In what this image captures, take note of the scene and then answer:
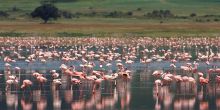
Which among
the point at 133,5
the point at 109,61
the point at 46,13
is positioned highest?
the point at 46,13

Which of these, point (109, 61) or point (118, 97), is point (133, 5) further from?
point (118, 97)

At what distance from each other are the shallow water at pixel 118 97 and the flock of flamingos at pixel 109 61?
0.30 metres

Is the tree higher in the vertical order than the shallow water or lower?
higher

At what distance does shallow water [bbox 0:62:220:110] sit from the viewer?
24406 mm

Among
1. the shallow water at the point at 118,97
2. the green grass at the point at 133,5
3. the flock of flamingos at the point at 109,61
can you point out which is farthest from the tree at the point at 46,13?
the shallow water at the point at 118,97

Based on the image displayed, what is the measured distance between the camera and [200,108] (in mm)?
23969

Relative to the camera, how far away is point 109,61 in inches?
1516

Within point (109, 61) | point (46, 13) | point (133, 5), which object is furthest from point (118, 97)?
point (133, 5)

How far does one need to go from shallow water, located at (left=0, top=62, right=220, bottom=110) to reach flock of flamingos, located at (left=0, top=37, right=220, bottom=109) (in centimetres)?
30

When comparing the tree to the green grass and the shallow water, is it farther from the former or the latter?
the shallow water

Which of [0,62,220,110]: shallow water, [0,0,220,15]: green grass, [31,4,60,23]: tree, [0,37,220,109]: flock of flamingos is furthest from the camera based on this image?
[0,0,220,15]: green grass

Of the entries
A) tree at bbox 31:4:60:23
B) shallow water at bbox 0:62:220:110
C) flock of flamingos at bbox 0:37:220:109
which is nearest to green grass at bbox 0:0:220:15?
tree at bbox 31:4:60:23

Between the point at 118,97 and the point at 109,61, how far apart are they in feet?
39.9

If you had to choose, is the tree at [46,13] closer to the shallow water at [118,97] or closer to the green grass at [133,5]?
the green grass at [133,5]
